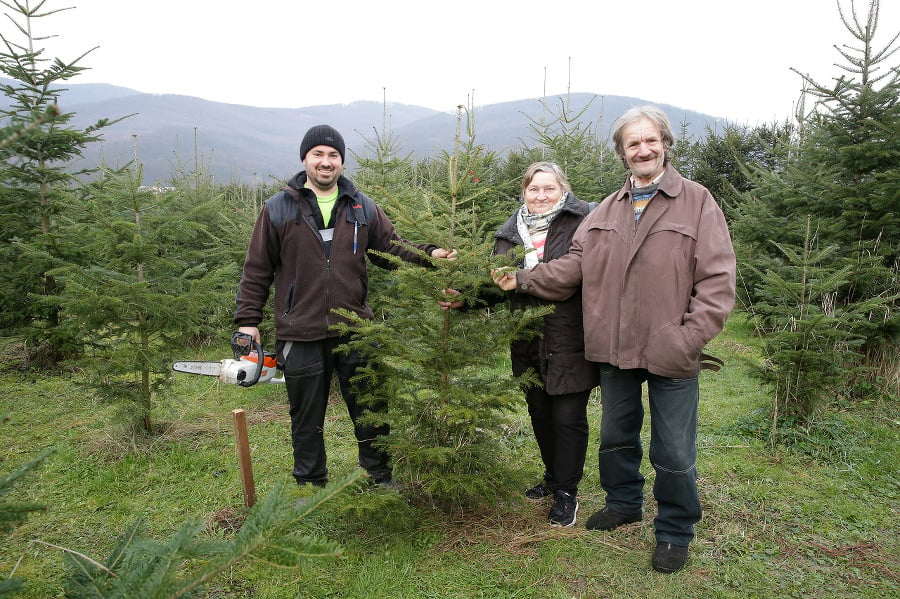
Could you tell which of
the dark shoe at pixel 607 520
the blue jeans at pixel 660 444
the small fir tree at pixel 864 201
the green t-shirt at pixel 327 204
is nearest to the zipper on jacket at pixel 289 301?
the green t-shirt at pixel 327 204

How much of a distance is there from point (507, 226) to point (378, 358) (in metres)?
1.23

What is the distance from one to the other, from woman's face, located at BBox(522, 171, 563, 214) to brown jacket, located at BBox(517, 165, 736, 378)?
0.32m

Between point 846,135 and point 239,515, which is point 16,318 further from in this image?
point 846,135

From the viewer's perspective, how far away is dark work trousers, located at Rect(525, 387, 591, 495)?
3.50 m

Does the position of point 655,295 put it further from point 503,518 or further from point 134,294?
point 134,294

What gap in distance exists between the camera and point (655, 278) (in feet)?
9.89

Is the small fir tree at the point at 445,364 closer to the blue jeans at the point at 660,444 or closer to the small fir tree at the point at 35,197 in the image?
the blue jeans at the point at 660,444

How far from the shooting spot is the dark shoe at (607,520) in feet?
11.6

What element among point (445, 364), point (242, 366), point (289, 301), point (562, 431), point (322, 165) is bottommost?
point (562, 431)

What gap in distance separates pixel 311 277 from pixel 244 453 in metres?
1.25

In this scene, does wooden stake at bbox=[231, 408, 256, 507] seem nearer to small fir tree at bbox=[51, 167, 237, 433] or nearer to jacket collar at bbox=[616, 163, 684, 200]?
small fir tree at bbox=[51, 167, 237, 433]

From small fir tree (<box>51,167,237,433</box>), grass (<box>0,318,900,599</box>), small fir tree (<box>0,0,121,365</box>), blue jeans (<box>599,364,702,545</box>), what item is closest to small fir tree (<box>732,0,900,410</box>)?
grass (<box>0,318,900,599</box>)

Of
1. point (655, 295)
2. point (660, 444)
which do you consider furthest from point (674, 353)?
point (660, 444)

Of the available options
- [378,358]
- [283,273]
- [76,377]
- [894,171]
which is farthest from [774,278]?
[76,377]
